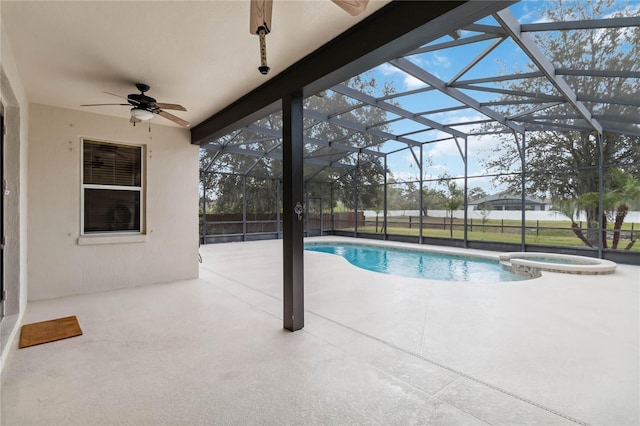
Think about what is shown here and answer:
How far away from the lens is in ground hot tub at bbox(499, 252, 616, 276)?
5.52 meters

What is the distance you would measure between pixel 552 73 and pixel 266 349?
509cm

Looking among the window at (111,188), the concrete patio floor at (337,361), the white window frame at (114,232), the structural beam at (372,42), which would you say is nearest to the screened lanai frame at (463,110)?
the structural beam at (372,42)

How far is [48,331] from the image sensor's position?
2.91m

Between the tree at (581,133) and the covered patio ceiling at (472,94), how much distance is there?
1.6 inches

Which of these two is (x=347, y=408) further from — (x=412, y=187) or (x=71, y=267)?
(x=412, y=187)

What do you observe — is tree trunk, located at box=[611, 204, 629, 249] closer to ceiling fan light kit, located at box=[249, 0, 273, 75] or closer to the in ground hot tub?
the in ground hot tub

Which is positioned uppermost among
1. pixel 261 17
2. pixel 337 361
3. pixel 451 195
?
pixel 261 17

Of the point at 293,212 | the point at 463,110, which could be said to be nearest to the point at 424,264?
the point at 463,110

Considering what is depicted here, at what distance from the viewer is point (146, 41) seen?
8.11 feet

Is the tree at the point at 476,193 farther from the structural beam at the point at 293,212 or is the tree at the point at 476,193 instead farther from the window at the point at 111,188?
the window at the point at 111,188

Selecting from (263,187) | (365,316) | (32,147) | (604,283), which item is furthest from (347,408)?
(263,187)

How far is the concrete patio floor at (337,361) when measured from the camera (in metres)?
1.75

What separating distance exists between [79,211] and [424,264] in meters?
7.32

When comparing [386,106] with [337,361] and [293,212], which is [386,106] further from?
[337,361]
